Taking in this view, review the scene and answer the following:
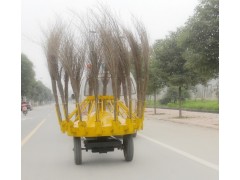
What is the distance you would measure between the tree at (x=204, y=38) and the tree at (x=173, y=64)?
569cm

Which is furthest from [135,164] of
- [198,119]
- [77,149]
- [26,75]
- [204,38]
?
[26,75]

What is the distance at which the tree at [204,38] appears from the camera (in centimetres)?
1531

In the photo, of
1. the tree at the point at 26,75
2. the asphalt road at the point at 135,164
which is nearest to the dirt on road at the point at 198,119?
the asphalt road at the point at 135,164

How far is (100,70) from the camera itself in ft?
27.5

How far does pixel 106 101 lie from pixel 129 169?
225 centimetres

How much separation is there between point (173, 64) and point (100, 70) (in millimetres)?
15879

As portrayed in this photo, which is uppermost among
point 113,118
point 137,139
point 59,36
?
point 59,36

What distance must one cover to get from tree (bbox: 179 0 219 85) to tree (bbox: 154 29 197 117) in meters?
5.69

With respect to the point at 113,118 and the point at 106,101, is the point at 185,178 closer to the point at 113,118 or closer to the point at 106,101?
the point at 113,118

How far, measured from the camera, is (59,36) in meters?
8.19

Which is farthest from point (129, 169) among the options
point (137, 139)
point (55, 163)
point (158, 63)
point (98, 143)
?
point (158, 63)

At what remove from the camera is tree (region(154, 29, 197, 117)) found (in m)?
23.6

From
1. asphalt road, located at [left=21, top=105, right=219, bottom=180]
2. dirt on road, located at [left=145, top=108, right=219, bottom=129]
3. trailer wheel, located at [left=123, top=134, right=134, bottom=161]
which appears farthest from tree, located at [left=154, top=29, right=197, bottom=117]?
trailer wheel, located at [left=123, top=134, right=134, bottom=161]

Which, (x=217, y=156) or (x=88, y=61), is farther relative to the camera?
(x=217, y=156)
